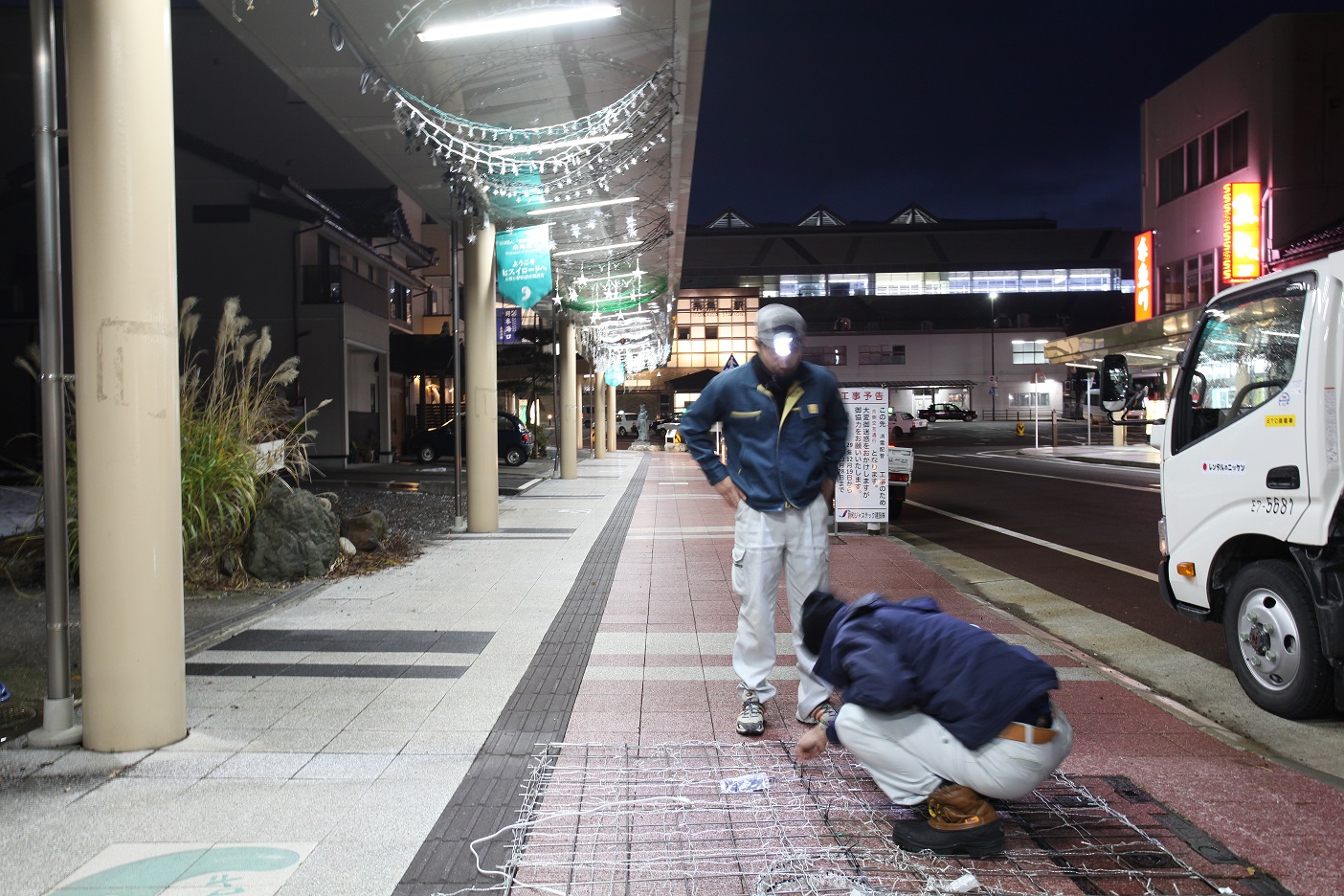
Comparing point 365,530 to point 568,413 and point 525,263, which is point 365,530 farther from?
point 568,413

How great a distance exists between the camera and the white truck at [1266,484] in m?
4.77

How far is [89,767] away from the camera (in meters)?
4.23

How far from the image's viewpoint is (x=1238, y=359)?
5.58 meters

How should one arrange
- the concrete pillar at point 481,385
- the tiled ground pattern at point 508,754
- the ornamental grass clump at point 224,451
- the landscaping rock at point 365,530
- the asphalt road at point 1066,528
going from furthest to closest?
the concrete pillar at point 481,385 < the landscaping rock at point 365,530 < the asphalt road at point 1066,528 < the ornamental grass clump at point 224,451 < the tiled ground pattern at point 508,754

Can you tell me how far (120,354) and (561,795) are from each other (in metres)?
2.71

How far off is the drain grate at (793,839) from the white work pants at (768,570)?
52 cm

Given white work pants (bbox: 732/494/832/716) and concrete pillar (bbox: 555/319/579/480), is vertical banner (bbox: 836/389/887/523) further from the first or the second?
concrete pillar (bbox: 555/319/579/480)

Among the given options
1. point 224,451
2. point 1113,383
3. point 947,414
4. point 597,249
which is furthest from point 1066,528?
point 947,414

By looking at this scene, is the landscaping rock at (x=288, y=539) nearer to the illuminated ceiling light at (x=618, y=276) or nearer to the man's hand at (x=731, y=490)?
the man's hand at (x=731, y=490)

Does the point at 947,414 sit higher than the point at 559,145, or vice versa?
the point at 559,145

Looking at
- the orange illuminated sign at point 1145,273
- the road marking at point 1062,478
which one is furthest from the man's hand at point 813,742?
the orange illuminated sign at point 1145,273

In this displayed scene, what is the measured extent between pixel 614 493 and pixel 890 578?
10.5 m

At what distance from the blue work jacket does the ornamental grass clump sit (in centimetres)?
472

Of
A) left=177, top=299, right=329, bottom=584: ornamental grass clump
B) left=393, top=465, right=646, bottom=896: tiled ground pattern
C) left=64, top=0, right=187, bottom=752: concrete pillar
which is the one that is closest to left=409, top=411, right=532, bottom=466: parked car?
left=177, top=299, right=329, bottom=584: ornamental grass clump
